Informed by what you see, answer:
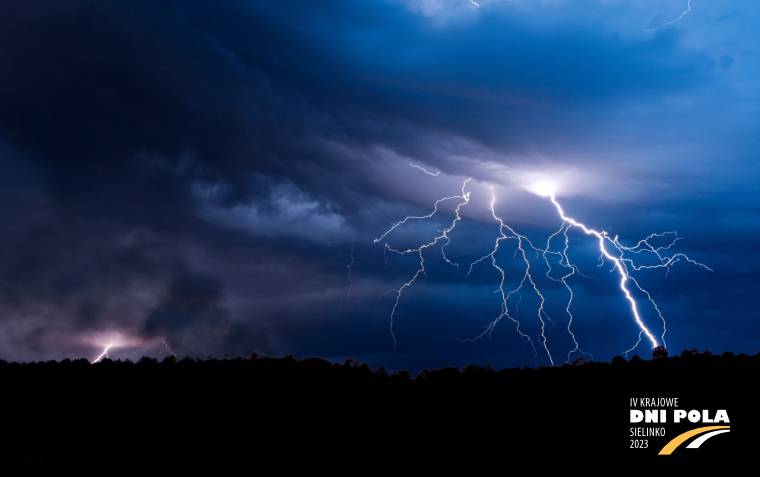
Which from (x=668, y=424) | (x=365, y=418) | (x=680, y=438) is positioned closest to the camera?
(x=680, y=438)

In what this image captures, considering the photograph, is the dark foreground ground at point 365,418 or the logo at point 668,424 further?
the logo at point 668,424

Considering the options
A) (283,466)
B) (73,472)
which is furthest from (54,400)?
(283,466)

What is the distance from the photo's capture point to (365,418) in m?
10.9

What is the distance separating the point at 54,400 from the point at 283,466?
6.54 m

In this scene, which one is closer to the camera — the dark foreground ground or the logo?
the dark foreground ground

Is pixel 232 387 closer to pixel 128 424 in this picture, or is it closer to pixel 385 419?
pixel 128 424

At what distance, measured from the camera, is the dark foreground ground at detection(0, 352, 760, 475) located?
9406 millimetres

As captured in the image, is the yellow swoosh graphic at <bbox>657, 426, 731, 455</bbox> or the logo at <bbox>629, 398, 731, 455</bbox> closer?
the yellow swoosh graphic at <bbox>657, 426, 731, 455</bbox>

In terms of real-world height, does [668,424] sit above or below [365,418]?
above

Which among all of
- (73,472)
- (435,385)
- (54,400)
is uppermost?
(435,385)

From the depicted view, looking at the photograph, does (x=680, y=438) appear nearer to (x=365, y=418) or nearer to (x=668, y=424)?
(x=668, y=424)

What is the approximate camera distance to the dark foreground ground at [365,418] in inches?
370

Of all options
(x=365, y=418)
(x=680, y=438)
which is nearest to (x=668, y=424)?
(x=680, y=438)

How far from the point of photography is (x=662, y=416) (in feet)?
Answer: 33.4
